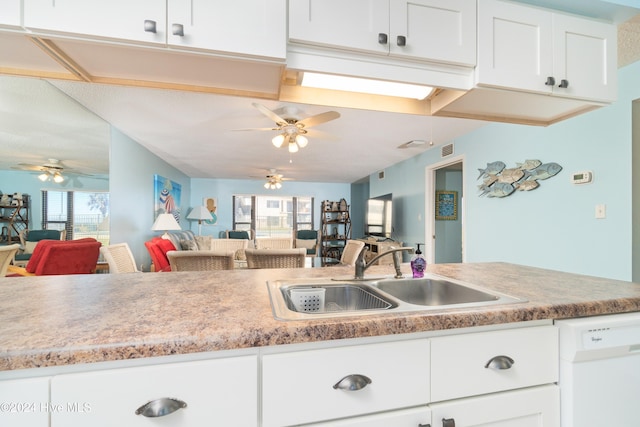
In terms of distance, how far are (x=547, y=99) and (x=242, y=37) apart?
1379 millimetres

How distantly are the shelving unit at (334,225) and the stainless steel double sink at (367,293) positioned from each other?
6269mm

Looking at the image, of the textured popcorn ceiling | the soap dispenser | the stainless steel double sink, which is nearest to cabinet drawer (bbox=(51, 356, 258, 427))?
the stainless steel double sink

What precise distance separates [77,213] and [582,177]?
17.0 ft

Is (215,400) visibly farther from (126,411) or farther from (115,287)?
(115,287)

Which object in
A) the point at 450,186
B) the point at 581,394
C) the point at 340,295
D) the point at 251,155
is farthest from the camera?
the point at 450,186

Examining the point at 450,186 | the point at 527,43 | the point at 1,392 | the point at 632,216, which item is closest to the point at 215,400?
the point at 1,392

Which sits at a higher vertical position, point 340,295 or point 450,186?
point 450,186

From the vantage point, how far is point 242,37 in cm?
95

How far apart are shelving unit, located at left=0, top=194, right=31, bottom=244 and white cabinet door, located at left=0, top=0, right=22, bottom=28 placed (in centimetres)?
311

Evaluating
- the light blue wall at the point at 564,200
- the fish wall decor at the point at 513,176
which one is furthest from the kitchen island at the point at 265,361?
the fish wall decor at the point at 513,176

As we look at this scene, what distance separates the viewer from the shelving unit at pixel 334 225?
7.69 m

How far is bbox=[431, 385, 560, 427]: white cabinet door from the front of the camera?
2.61 feet

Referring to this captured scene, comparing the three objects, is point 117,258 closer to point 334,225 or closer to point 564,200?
point 564,200

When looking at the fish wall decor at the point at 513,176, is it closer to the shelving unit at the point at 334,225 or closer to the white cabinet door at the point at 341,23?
the white cabinet door at the point at 341,23
